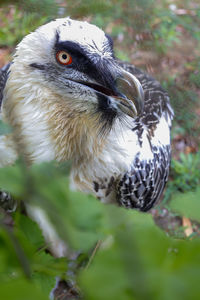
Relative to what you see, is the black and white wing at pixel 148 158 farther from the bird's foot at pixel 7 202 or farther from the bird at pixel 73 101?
the bird's foot at pixel 7 202

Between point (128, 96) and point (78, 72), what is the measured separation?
28 centimetres

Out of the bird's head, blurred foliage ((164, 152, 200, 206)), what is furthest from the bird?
blurred foliage ((164, 152, 200, 206))

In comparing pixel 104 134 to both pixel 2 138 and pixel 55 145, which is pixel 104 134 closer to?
pixel 55 145

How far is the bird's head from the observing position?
1631 millimetres

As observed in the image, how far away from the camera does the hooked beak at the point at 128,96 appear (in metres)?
1.62

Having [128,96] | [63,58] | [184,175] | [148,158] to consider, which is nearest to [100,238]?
[128,96]

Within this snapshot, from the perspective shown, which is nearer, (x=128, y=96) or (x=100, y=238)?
(x=100, y=238)

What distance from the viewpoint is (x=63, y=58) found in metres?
1.68

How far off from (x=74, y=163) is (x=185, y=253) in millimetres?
1559

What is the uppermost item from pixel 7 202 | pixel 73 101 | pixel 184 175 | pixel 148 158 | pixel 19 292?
pixel 19 292

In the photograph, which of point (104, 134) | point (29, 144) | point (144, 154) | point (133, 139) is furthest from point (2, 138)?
point (144, 154)

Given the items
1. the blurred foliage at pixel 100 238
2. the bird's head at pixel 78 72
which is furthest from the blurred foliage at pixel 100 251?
the bird's head at pixel 78 72

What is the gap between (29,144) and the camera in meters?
1.69

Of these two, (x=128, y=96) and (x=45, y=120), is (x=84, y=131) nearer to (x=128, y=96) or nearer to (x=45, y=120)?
(x=45, y=120)
